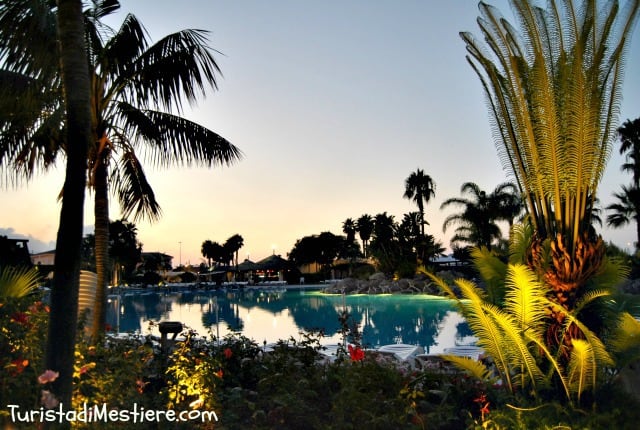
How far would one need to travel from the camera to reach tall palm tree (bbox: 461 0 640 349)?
4.87 meters

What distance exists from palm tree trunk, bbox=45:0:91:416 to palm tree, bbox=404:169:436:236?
1666 inches

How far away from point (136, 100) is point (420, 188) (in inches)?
1536

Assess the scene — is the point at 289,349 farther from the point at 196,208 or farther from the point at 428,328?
the point at 196,208

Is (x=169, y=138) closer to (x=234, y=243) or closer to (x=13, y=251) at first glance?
(x=13, y=251)

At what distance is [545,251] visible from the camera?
4891mm

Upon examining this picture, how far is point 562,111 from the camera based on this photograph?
5.33 metres

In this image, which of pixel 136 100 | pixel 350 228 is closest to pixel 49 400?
pixel 136 100

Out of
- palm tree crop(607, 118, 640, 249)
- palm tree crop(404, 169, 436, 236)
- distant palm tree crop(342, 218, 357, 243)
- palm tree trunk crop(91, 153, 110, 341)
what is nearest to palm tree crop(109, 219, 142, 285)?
palm tree crop(404, 169, 436, 236)

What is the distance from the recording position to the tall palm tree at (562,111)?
4871 millimetres

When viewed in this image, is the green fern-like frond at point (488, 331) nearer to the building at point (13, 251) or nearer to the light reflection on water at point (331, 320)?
the light reflection on water at point (331, 320)

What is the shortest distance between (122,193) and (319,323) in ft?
39.6

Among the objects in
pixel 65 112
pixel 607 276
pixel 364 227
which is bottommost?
pixel 607 276

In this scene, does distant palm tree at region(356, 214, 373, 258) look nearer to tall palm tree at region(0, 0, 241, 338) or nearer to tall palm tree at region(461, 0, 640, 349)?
tall palm tree at region(0, 0, 241, 338)

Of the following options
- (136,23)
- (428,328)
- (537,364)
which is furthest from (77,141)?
(428,328)
